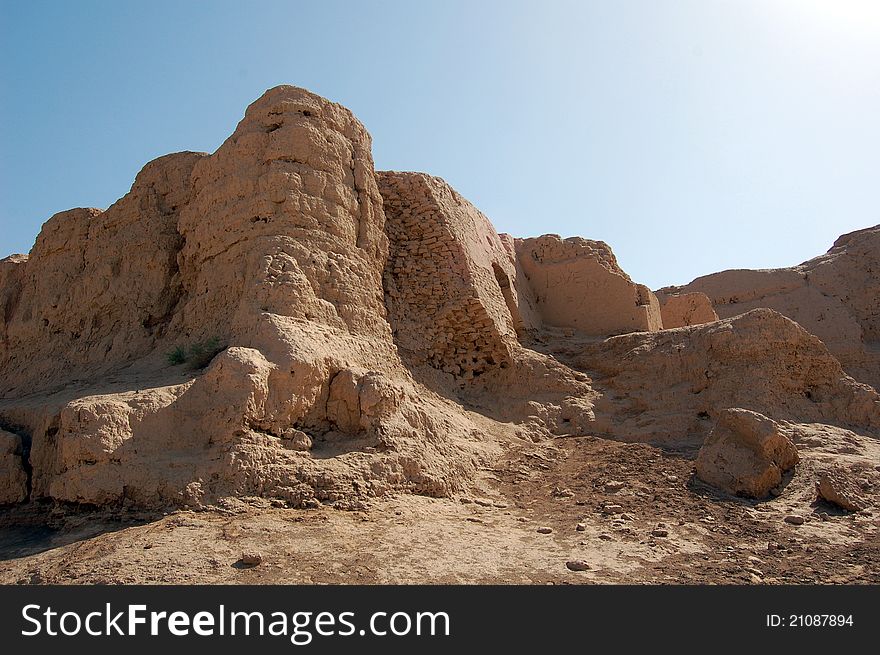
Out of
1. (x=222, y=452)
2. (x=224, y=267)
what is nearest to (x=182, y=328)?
(x=224, y=267)

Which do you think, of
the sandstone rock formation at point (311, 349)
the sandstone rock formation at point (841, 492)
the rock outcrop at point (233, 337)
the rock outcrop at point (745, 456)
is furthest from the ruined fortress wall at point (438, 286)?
the sandstone rock formation at point (841, 492)

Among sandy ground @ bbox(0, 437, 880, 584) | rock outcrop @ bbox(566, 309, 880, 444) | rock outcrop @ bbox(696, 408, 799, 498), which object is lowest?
sandy ground @ bbox(0, 437, 880, 584)

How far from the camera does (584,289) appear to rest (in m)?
11.5

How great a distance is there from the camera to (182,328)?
26.1 feet

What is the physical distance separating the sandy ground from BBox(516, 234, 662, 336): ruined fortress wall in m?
4.56

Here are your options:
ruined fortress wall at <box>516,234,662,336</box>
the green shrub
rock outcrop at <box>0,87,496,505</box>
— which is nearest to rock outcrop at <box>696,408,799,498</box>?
rock outcrop at <box>0,87,496,505</box>

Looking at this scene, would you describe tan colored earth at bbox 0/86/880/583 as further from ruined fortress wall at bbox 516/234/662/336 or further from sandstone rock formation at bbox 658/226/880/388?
sandstone rock formation at bbox 658/226/880/388

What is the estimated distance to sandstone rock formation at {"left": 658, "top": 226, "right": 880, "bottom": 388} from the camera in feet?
44.9

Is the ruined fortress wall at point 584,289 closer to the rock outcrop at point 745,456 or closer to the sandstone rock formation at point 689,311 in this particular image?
the sandstone rock formation at point 689,311

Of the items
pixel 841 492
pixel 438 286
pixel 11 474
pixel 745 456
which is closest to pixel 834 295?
pixel 745 456

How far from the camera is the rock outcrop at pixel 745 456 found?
6793 mm

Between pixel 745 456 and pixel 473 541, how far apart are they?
138 inches

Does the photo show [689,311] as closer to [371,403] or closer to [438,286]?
[438,286]

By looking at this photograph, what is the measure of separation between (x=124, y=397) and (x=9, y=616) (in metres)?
2.48
